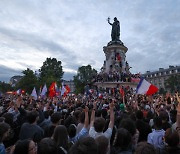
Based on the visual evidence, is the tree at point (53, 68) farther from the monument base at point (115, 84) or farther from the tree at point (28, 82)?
the monument base at point (115, 84)

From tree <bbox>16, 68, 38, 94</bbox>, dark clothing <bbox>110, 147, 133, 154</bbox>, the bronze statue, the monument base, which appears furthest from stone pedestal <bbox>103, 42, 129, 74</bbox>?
dark clothing <bbox>110, 147, 133, 154</bbox>

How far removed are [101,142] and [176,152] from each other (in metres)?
1.24

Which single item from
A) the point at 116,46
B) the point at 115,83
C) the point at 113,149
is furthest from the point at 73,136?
the point at 116,46

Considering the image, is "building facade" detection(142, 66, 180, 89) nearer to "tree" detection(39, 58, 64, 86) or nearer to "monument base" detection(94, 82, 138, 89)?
Answer: "tree" detection(39, 58, 64, 86)

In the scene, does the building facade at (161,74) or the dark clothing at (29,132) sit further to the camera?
the building facade at (161,74)

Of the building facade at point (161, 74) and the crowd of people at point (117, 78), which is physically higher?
the building facade at point (161, 74)

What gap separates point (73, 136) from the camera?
516 cm

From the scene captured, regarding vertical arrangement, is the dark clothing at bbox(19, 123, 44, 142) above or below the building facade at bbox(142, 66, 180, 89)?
→ below

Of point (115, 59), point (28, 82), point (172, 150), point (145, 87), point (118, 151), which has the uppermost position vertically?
point (115, 59)

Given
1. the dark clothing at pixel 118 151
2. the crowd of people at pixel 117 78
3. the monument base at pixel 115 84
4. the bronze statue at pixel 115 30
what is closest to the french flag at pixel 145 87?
the dark clothing at pixel 118 151

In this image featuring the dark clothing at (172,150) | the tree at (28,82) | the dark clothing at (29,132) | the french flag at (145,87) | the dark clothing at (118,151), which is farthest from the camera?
the tree at (28,82)

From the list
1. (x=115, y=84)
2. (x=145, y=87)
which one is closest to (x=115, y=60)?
(x=115, y=84)

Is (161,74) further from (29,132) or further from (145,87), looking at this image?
(29,132)

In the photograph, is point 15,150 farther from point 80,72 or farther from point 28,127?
point 80,72
